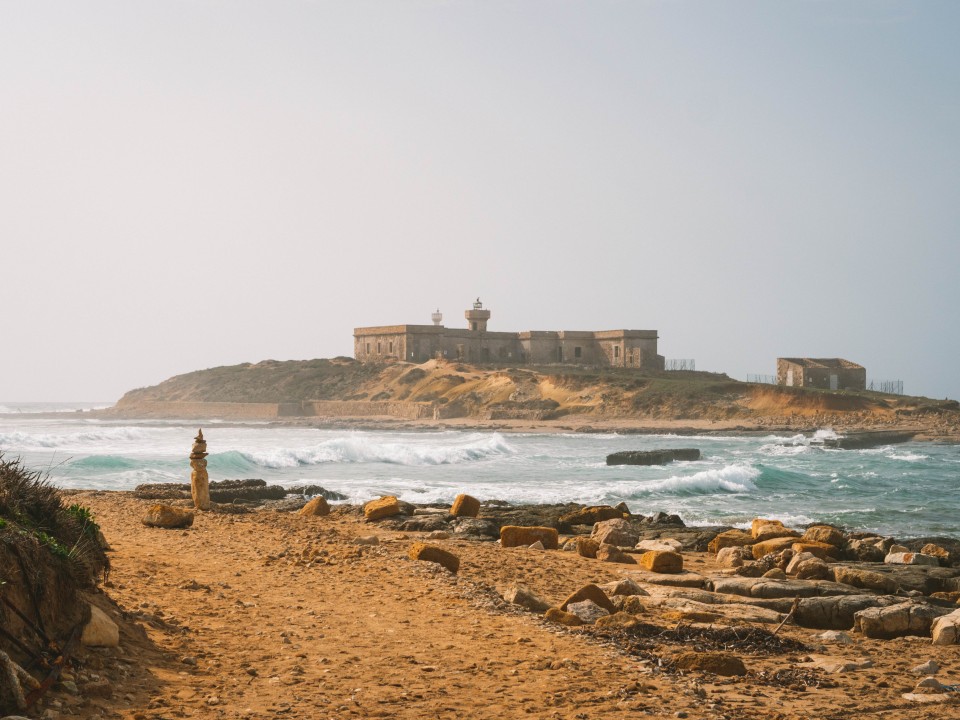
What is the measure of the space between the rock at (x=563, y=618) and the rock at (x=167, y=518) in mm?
6755

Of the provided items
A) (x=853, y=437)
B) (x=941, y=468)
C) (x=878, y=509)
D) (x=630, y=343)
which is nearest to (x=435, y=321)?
(x=630, y=343)

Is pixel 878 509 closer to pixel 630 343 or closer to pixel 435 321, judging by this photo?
pixel 630 343

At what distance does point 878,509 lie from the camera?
21.1m

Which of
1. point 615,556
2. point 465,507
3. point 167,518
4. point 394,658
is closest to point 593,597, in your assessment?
point 394,658

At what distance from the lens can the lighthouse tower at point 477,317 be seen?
81.2 m

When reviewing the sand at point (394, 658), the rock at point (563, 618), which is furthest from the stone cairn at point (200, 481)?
the rock at point (563, 618)

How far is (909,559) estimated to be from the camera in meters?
12.5

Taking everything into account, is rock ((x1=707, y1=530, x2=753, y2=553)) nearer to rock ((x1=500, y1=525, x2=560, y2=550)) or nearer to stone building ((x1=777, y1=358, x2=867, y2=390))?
rock ((x1=500, y1=525, x2=560, y2=550))

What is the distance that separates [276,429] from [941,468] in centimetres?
4230

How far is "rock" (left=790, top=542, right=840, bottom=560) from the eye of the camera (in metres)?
12.5

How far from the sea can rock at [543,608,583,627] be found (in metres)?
7.56

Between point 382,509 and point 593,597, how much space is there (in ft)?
22.8

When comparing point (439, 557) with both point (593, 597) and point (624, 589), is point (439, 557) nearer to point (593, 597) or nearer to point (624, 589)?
point (624, 589)

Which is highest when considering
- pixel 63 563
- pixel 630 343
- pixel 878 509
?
pixel 630 343
